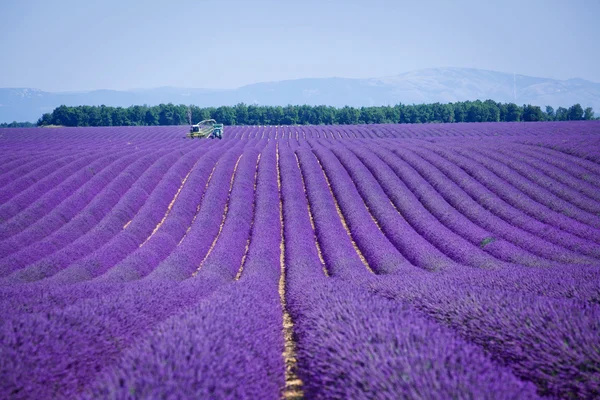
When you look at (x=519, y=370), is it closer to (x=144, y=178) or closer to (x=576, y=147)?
(x=144, y=178)

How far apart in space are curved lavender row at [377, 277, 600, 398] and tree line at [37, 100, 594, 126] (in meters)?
88.8

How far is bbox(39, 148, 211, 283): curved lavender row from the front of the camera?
12.0m

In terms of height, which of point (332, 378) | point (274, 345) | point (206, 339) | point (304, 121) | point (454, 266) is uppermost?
point (304, 121)

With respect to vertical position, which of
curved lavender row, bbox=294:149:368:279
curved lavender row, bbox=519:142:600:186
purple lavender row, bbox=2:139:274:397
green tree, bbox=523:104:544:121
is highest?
green tree, bbox=523:104:544:121

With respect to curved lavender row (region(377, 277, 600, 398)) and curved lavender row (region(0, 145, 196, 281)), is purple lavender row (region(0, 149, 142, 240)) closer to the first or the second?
curved lavender row (region(0, 145, 196, 281))

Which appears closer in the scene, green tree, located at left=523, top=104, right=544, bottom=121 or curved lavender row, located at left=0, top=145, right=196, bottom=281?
curved lavender row, located at left=0, top=145, right=196, bottom=281

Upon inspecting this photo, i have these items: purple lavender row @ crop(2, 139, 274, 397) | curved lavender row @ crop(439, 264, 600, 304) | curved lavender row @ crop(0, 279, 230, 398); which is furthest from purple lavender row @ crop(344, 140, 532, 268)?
curved lavender row @ crop(0, 279, 230, 398)

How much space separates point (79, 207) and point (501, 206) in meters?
20.2

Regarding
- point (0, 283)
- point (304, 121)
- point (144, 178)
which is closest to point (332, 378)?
point (0, 283)

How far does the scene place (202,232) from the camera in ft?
53.2

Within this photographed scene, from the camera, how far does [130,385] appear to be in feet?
11.2

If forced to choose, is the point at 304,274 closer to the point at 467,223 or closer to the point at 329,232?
the point at 329,232

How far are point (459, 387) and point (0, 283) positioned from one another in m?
12.3

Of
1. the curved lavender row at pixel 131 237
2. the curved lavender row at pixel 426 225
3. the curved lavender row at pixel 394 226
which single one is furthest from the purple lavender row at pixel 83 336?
the curved lavender row at pixel 426 225
